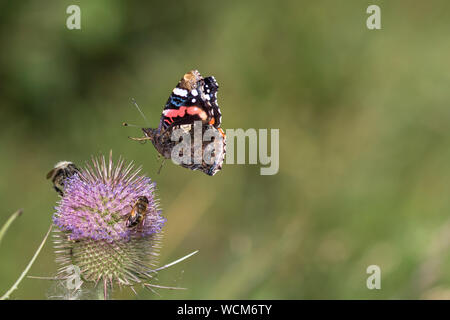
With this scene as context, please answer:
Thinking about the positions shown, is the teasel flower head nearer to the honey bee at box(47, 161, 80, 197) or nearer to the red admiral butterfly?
the honey bee at box(47, 161, 80, 197)

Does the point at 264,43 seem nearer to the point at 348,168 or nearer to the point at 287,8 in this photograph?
the point at 287,8

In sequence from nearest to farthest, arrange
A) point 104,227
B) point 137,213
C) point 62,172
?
point 137,213
point 104,227
point 62,172

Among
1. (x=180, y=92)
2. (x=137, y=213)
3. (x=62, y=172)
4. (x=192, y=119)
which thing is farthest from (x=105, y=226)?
(x=180, y=92)

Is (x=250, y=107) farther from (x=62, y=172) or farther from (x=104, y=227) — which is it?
(x=104, y=227)

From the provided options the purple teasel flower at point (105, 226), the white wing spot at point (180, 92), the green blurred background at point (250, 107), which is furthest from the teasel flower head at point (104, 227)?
the green blurred background at point (250, 107)

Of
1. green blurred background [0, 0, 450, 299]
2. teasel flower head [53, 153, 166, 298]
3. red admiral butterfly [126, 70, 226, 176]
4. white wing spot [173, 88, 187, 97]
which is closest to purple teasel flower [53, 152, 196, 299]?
Result: teasel flower head [53, 153, 166, 298]

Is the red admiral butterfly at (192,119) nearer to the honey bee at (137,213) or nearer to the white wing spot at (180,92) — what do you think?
the white wing spot at (180,92)
